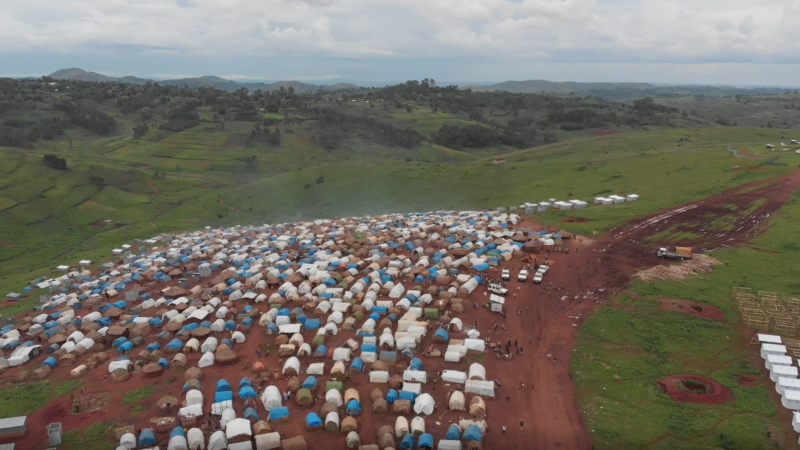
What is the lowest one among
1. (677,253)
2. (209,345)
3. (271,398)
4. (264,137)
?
(209,345)

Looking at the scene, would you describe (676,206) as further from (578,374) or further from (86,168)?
(86,168)

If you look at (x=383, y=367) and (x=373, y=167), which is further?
(x=373, y=167)

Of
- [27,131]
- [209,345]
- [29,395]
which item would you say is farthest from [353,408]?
[27,131]

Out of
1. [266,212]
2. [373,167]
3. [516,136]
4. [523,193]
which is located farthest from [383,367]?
[516,136]

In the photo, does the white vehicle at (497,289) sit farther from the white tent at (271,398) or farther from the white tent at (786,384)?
the white tent at (271,398)

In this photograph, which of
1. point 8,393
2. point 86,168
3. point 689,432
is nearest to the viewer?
point 689,432

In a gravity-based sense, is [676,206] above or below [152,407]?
above

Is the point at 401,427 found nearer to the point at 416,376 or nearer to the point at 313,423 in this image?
the point at 416,376
